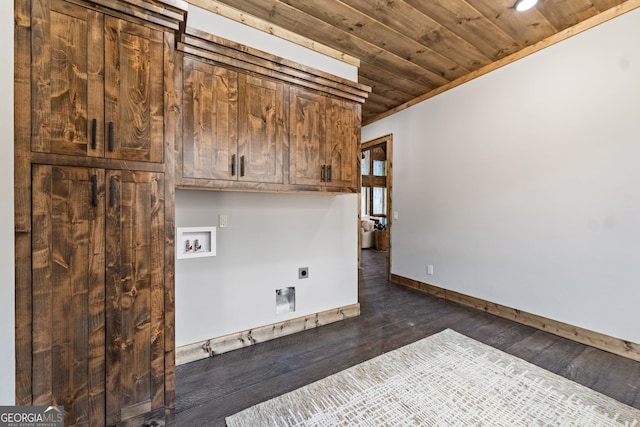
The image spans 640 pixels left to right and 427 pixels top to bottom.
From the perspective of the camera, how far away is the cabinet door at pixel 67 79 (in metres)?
1.21

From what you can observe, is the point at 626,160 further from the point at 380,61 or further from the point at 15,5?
the point at 15,5

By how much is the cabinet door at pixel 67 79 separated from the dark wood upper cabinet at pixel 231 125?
1.76 ft

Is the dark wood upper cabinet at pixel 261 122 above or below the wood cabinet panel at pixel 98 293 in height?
above

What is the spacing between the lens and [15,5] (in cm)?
116

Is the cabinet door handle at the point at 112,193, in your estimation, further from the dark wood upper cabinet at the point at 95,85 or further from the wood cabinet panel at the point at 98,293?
the dark wood upper cabinet at the point at 95,85

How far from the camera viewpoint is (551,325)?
2.70m

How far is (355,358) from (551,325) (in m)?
2.14

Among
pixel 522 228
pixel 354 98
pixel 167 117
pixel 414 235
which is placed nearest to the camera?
pixel 167 117

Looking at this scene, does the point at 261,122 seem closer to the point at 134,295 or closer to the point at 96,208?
the point at 96,208

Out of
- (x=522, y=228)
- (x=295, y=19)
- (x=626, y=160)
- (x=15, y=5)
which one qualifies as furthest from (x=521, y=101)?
(x=15, y=5)

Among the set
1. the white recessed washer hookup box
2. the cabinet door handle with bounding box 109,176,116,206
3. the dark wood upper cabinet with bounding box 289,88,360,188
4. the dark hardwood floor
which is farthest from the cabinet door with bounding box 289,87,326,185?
the dark hardwood floor

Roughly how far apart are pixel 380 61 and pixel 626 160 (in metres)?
2.52

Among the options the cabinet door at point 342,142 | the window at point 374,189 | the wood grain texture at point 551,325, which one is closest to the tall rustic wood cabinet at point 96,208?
the cabinet door at point 342,142

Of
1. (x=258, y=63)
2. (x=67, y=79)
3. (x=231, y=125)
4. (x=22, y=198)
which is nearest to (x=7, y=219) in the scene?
(x=22, y=198)
